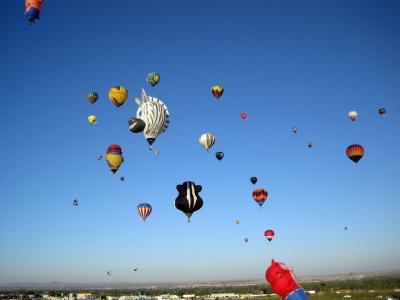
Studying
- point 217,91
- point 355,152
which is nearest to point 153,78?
point 217,91

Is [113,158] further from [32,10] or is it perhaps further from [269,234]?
[269,234]

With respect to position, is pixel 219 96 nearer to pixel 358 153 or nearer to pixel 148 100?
pixel 148 100

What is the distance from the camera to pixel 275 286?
18.7m

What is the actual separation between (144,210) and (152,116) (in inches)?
A: 434

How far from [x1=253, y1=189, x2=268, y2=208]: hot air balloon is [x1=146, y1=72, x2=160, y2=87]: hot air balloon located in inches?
641

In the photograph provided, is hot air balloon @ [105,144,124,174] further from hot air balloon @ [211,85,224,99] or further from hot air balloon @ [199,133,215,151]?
hot air balloon @ [211,85,224,99]

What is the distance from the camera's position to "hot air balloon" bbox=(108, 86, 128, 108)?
115 feet

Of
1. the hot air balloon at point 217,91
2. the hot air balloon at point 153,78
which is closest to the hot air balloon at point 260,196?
the hot air balloon at point 217,91

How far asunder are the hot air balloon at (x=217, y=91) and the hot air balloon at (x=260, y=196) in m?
11.3

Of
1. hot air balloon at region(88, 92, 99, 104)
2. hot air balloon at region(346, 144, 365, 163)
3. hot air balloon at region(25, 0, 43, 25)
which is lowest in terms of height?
hot air balloon at region(346, 144, 365, 163)

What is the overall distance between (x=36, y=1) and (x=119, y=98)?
11142mm

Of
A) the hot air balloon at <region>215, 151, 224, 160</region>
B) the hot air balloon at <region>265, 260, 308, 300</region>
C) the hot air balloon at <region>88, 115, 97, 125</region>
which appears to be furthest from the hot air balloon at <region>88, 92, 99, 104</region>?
the hot air balloon at <region>265, 260, 308, 300</region>

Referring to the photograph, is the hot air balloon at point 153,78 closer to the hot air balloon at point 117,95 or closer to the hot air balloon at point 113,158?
the hot air balloon at point 117,95

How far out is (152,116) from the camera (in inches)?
1237
